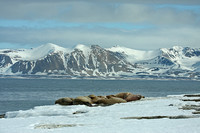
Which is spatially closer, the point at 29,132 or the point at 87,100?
the point at 29,132

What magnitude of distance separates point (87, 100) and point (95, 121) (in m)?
17.8

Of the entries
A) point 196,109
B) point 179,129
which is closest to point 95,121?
point 179,129

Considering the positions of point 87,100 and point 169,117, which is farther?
point 87,100

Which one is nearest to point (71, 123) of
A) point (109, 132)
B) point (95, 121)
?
point (95, 121)

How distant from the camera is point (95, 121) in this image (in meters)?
28.1

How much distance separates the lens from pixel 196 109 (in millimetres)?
32562

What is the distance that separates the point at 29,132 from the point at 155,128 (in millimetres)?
8186

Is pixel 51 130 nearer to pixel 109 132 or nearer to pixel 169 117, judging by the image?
pixel 109 132

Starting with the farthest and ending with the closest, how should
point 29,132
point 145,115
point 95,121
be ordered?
point 145,115 < point 95,121 < point 29,132

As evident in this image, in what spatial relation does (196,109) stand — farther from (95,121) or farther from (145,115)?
(95,121)

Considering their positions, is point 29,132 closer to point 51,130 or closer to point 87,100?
point 51,130

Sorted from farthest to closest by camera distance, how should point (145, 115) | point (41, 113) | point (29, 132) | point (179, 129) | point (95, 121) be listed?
point (41, 113) → point (145, 115) → point (95, 121) → point (29, 132) → point (179, 129)

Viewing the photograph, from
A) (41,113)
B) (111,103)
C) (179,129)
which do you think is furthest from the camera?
(111,103)

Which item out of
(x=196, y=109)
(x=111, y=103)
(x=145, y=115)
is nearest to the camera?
(x=145, y=115)
